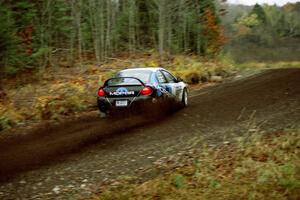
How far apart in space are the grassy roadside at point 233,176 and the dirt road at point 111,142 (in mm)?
562

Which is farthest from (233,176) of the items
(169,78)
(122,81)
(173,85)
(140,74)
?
(169,78)

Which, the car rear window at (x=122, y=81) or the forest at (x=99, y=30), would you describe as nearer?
the car rear window at (x=122, y=81)

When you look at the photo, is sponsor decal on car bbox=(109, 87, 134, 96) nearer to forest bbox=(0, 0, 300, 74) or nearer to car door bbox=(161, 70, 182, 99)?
car door bbox=(161, 70, 182, 99)

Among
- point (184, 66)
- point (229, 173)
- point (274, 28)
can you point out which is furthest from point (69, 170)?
point (274, 28)

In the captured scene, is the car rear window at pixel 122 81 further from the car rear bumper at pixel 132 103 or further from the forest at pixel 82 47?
the forest at pixel 82 47

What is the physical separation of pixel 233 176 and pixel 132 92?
207 inches

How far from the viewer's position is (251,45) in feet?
286

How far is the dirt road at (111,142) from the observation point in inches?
280

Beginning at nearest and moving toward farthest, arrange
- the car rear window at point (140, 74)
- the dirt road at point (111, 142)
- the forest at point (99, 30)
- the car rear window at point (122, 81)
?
1. the dirt road at point (111, 142)
2. the car rear window at point (122, 81)
3. the car rear window at point (140, 74)
4. the forest at point (99, 30)

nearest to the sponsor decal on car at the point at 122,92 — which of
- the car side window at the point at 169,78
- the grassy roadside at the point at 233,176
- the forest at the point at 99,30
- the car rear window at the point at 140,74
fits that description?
the car rear window at the point at 140,74

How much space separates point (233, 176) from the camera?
22.9 ft

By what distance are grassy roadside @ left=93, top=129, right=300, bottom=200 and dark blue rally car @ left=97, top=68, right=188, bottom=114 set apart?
3.48 metres

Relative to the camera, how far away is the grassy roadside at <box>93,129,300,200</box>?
6.18 meters

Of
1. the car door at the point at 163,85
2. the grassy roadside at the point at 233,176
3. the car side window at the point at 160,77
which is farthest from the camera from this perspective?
the car side window at the point at 160,77
